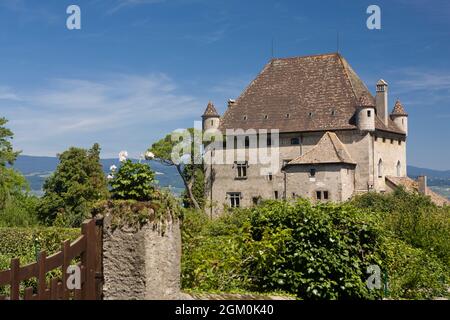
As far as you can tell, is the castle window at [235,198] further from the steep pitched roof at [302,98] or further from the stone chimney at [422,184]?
the stone chimney at [422,184]

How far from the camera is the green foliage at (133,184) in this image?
23.3 feet

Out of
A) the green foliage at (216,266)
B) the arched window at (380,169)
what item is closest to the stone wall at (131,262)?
the green foliage at (216,266)

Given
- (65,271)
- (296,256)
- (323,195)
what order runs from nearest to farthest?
(65,271) < (296,256) < (323,195)

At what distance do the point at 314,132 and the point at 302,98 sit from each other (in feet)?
12.4

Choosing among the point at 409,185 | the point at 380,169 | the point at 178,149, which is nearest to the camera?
the point at 380,169

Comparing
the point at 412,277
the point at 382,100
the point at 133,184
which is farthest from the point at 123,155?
the point at 382,100

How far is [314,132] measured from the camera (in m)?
51.2

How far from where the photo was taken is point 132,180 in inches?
279

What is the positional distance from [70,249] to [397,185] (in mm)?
47746

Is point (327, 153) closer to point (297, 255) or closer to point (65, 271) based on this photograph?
point (297, 255)

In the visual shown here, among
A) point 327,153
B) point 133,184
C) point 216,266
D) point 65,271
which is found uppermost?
point 327,153

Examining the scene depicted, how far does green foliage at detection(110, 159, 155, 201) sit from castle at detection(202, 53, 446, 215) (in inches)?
1594

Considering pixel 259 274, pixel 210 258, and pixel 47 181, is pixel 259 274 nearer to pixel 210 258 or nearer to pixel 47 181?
pixel 210 258
